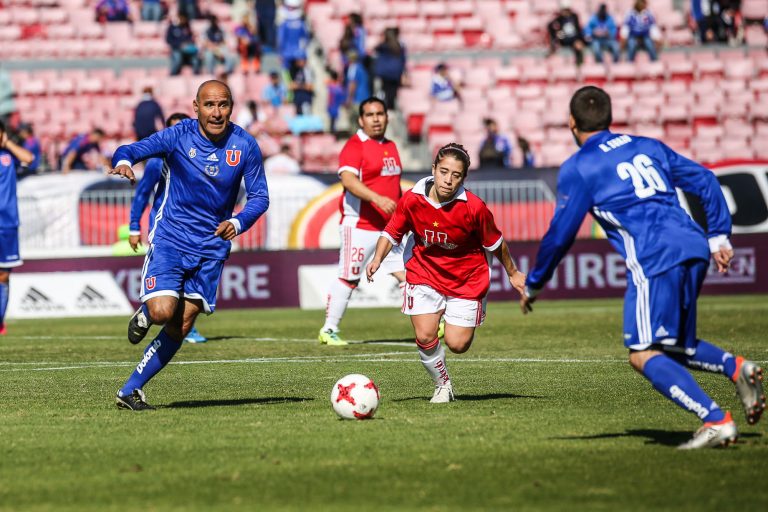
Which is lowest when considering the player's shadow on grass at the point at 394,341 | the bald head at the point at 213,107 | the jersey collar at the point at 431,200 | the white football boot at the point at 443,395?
the player's shadow on grass at the point at 394,341

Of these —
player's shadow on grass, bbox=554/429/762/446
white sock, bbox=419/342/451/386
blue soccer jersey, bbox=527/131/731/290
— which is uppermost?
blue soccer jersey, bbox=527/131/731/290

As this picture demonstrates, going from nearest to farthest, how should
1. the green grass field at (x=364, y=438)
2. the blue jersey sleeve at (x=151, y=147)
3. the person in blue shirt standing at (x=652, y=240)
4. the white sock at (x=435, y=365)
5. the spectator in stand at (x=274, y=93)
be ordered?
the green grass field at (x=364, y=438), the person in blue shirt standing at (x=652, y=240), the blue jersey sleeve at (x=151, y=147), the white sock at (x=435, y=365), the spectator in stand at (x=274, y=93)

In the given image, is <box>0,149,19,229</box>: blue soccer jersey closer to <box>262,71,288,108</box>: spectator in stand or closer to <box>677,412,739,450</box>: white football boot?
<box>677,412,739,450</box>: white football boot

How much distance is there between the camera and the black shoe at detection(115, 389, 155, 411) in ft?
32.2

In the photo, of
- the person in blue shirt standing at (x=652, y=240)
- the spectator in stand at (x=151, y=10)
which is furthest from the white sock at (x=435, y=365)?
the spectator in stand at (x=151, y=10)

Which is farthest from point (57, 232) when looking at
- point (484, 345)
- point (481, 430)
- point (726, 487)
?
point (726, 487)

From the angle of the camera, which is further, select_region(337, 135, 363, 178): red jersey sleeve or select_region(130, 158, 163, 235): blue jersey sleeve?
select_region(337, 135, 363, 178): red jersey sleeve

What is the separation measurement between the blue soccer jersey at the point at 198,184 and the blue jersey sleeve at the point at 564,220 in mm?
2742

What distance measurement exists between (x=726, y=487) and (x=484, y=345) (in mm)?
8692

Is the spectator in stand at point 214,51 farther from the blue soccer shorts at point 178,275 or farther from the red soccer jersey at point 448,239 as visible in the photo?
the blue soccer shorts at point 178,275

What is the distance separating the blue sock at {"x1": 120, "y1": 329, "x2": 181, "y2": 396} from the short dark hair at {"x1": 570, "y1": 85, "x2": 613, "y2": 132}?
11.6ft

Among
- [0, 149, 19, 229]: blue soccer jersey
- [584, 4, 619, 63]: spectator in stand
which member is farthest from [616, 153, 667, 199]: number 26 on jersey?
[584, 4, 619, 63]: spectator in stand

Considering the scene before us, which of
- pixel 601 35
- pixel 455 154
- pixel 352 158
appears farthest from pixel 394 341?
pixel 601 35

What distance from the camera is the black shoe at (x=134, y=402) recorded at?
32.2 feet
